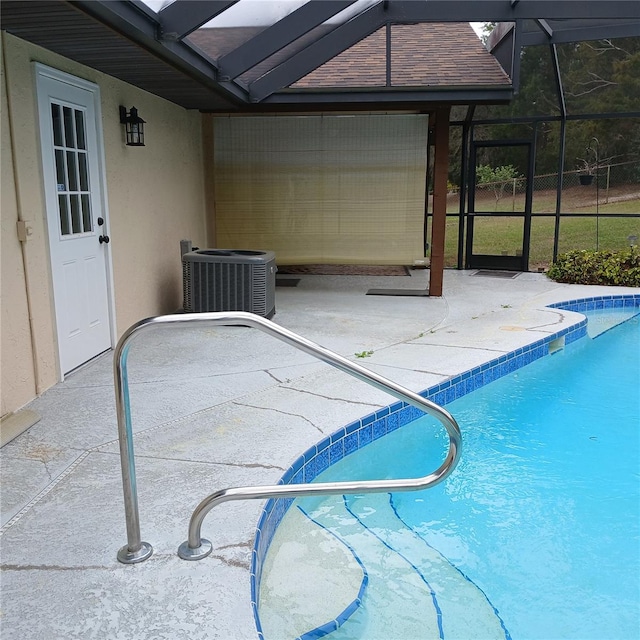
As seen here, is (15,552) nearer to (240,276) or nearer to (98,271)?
(98,271)

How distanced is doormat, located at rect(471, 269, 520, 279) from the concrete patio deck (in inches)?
107

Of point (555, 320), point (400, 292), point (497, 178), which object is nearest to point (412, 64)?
point (400, 292)

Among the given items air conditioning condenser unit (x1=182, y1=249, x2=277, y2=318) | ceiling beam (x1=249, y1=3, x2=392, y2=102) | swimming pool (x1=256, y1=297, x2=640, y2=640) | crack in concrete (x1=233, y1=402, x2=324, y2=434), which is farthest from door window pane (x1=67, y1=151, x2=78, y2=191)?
swimming pool (x1=256, y1=297, x2=640, y2=640)

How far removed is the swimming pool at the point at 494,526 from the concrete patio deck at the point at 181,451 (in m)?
0.29

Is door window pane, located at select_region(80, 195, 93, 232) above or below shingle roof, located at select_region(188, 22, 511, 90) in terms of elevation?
below

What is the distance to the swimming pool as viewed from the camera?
2.32 m

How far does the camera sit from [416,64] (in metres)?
6.69

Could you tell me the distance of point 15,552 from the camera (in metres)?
2.15

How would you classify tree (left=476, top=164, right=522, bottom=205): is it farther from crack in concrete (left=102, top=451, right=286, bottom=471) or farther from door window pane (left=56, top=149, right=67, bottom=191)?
crack in concrete (left=102, top=451, right=286, bottom=471)

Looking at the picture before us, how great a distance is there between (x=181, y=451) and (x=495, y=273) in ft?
23.8

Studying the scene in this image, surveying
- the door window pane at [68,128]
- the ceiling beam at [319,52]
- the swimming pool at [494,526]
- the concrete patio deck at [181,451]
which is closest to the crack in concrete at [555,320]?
the concrete patio deck at [181,451]

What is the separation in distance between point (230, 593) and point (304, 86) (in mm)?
5585

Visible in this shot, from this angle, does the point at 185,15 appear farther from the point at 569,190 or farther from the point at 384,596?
the point at 569,190

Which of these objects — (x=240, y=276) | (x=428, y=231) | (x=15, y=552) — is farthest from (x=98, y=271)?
(x=428, y=231)
